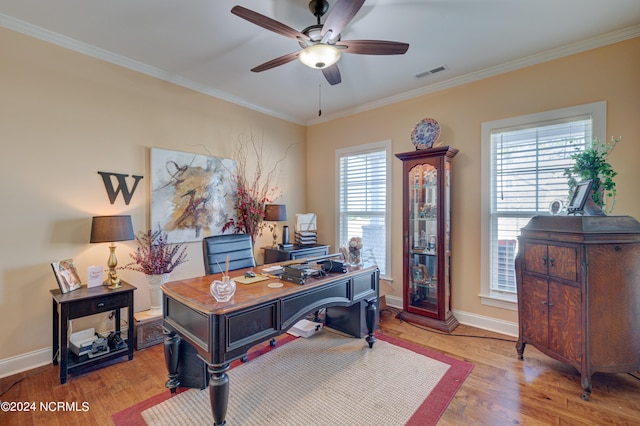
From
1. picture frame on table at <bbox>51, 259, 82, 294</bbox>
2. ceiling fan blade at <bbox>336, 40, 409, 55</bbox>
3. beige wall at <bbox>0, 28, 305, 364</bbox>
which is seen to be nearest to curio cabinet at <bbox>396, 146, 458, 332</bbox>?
ceiling fan blade at <bbox>336, 40, 409, 55</bbox>

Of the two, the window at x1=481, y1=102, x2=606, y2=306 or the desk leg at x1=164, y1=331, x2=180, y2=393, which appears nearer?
the desk leg at x1=164, y1=331, x2=180, y2=393

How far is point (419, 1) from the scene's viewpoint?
82.7 inches

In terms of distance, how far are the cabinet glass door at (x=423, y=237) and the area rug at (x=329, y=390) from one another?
79 centimetres

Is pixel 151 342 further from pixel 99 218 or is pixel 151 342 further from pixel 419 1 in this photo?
pixel 419 1

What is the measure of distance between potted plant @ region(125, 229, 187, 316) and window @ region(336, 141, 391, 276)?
245 cm

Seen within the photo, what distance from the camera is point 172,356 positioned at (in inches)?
78.7

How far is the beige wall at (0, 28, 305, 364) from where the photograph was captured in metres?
2.34

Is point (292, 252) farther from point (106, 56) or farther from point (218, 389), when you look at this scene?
point (106, 56)

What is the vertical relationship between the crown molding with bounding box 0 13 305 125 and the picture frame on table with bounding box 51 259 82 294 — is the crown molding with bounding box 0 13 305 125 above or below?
above

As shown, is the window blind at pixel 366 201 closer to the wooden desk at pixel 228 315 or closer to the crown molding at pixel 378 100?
the crown molding at pixel 378 100

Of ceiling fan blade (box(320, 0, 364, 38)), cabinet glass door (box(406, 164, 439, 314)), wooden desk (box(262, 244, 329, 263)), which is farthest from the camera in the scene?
wooden desk (box(262, 244, 329, 263))

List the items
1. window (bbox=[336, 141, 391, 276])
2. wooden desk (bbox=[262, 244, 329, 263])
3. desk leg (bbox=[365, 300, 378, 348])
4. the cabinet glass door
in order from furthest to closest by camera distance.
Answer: window (bbox=[336, 141, 391, 276]) → wooden desk (bbox=[262, 244, 329, 263]) → the cabinet glass door → desk leg (bbox=[365, 300, 378, 348])

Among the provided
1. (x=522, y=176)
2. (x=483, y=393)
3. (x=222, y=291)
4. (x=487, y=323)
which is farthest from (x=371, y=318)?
(x=522, y=176)

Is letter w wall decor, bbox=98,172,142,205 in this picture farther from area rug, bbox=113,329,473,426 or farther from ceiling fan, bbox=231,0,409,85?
ceiling fan, bbox=231,0,409,85
